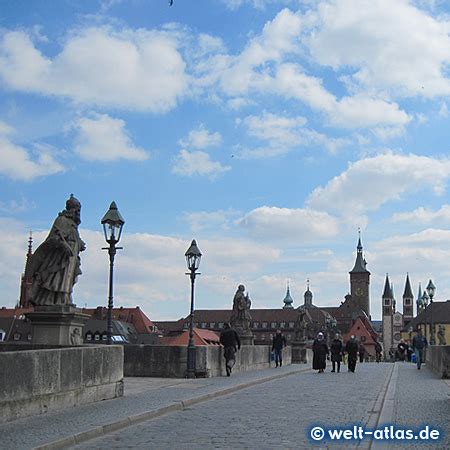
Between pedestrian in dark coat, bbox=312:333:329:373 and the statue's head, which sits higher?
the statue's head

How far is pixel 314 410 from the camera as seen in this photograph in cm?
1307

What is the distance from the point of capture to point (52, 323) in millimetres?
14727

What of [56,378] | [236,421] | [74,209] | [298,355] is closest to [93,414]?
[56,378]

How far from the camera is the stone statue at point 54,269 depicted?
14.7 meters

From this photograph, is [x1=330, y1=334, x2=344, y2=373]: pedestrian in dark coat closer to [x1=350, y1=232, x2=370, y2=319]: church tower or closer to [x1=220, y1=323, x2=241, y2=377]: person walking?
[x1=220, y1=323, x2=241, y2=377]: person walking

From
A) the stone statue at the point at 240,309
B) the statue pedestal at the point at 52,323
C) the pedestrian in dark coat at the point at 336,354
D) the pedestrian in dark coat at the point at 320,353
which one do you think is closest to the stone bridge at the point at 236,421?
the statue pedestal at the point at 52,323

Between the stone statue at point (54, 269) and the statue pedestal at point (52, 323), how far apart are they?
6.0 inches

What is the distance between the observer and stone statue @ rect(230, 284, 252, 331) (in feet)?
101

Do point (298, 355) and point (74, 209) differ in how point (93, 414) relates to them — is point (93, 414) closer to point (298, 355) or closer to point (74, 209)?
point (74, 209)

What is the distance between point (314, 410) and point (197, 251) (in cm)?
1106

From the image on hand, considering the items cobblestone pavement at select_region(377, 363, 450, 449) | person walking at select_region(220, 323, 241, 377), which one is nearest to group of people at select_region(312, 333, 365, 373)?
person walking at select_region(220, 323, 241, 377)

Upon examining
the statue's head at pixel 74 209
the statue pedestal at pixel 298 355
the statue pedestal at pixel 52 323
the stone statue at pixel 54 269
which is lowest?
the statue pedestal at pixel 298 355

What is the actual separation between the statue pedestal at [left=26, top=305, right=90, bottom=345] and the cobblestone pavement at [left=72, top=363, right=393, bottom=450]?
115 inches

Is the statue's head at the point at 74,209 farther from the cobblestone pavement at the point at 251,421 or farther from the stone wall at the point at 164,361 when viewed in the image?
the stone wall at the point at 164,361
